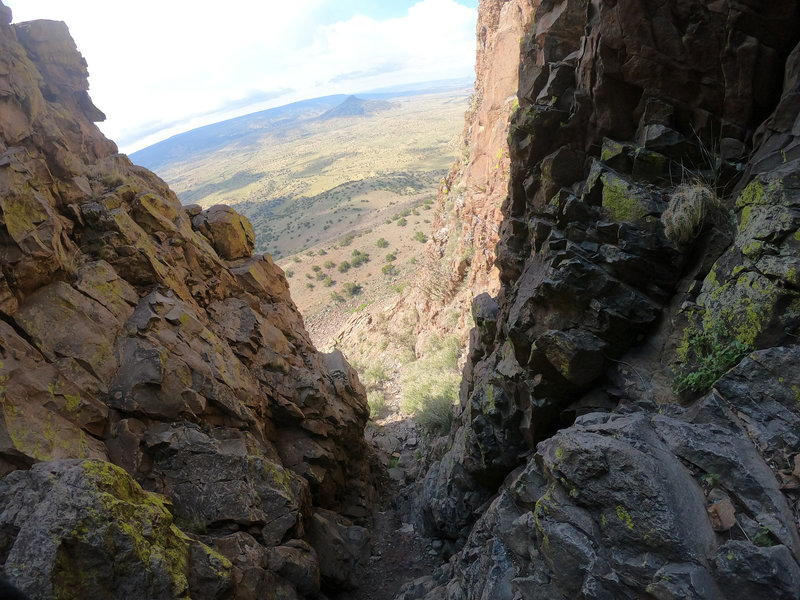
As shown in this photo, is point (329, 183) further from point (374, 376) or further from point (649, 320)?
point (649, 320)

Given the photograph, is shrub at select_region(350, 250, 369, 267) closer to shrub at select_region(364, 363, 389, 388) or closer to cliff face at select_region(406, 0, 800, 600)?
shrub at select_region(364, 363, 389, 388)

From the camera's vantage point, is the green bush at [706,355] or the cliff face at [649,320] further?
the green bush at [706,355]

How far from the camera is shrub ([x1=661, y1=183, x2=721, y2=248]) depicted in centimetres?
648

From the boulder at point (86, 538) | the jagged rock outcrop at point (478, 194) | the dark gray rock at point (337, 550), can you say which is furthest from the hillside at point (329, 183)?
the boulder at point (86, 538)

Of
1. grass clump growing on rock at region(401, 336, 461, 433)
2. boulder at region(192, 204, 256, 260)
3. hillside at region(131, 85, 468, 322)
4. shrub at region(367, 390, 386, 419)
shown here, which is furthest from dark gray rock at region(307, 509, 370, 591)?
hillside at region(131, 85, 468, 322)

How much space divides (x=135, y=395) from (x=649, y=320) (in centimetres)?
887

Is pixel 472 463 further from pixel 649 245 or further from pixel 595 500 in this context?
pixel 649 245

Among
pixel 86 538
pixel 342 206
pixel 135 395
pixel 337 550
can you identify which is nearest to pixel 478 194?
pixel 337 550

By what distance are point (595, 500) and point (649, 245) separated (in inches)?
159

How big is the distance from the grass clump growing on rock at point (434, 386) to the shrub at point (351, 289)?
20.0 meters

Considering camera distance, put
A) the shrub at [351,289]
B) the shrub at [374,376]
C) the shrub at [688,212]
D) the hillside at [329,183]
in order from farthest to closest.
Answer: the hillside at [329,183]
the shrub at [351,289]
the shrub at [374,376]
the shrub at [688,212]

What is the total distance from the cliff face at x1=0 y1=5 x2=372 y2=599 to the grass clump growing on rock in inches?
189

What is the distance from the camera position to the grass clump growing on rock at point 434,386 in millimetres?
17469

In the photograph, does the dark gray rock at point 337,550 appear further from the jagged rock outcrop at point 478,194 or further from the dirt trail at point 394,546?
the jagged rock outcrop at point 478,194
